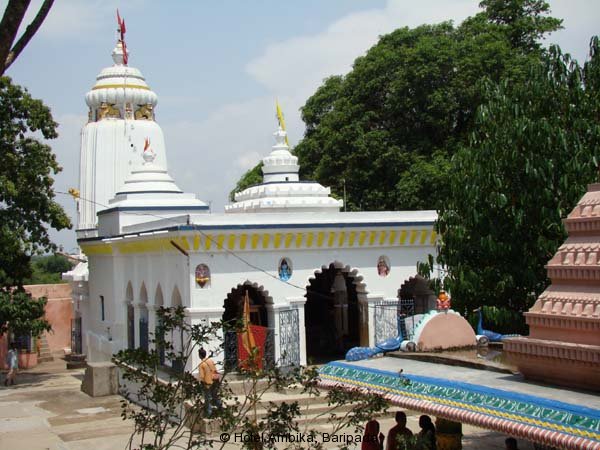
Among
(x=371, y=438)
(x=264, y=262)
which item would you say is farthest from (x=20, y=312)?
(x=371, y=438)

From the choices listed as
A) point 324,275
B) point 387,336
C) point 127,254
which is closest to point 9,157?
point 127,254

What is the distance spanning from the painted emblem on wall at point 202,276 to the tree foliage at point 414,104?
462 inches

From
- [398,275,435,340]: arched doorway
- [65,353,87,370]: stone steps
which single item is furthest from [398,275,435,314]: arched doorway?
[65,353,87,370]: stone steps

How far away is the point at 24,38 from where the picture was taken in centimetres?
745

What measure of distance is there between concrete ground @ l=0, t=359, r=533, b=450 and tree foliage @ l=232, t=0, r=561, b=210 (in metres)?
12.6

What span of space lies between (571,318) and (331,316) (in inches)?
641

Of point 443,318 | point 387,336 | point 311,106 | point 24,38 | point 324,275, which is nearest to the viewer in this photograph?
point 24,38

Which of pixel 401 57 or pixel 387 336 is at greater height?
pixel 401 57

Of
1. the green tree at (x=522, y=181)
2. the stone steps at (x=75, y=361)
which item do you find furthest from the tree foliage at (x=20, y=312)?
the green tree at (x=522, y=181)

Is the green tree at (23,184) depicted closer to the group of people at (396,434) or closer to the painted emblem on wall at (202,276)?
the painted emblem on wall at (202,276)

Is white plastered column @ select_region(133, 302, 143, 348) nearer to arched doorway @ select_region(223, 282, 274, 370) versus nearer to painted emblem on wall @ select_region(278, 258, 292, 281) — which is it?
arched doorway @ select_region(223, 282, 274, 370)

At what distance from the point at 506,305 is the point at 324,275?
11.4 m

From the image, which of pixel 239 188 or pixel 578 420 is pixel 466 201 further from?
pixel 239 188

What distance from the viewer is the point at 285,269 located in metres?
20.7
